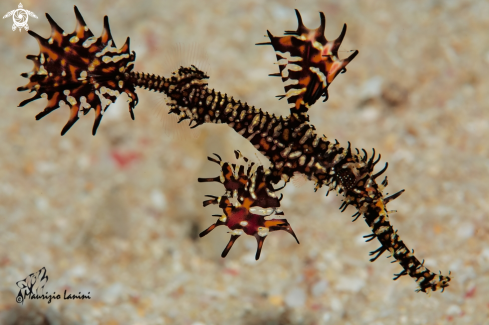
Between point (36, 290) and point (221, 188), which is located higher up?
point (221, 188)

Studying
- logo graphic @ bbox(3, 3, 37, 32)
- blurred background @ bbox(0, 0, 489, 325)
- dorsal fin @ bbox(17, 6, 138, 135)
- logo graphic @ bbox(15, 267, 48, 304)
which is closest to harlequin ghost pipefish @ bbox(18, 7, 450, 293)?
dorsal fin @ bbox(17, 6, 138, 135)

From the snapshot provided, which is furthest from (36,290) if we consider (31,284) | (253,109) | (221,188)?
(253,109)

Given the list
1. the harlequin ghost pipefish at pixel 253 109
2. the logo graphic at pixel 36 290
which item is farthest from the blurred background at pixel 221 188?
the harlequin ghost pipefish at pixel 253 109

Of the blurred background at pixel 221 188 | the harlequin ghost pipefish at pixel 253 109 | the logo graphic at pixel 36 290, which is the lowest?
the logo graphic at pixel 36 290

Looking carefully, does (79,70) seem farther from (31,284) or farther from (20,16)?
(20,16)

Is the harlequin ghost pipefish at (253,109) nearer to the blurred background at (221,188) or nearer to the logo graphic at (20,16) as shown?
the blurred background at (221,188)

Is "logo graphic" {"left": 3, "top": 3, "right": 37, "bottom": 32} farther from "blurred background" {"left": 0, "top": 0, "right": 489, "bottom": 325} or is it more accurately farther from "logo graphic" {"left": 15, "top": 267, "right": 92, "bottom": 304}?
"logo graphic" {"left": 15, "top": 267, "right": 92, "bottom": 304}

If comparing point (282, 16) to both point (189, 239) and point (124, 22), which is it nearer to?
point (124, 22)
